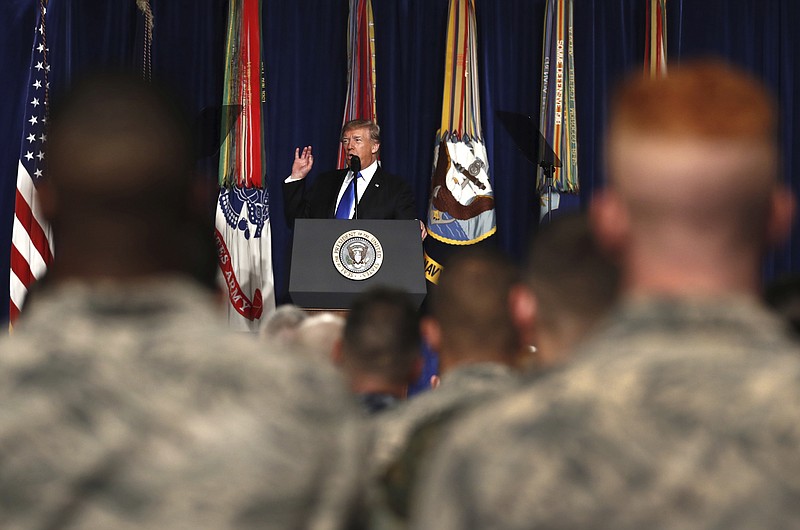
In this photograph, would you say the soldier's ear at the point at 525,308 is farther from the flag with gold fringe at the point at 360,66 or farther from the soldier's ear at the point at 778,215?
the flag with gold fringe at the point at 360,66

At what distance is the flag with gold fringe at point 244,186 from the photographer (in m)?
7.06

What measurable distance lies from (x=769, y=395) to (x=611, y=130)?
0.96ft

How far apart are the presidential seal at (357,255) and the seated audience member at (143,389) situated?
4.22m

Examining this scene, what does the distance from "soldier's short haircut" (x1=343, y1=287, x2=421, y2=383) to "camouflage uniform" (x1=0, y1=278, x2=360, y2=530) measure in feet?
3.18

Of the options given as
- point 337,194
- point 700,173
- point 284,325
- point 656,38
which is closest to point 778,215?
point 700,173

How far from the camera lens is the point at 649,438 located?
83 centimetres

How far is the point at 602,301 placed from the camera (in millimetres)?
1491

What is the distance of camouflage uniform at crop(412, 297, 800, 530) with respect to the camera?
32.0 inches

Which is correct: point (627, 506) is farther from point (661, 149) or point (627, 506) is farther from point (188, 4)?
point (188, 4)

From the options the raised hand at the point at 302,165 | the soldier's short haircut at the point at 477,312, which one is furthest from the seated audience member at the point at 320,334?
the raised hand at the point at 302,165

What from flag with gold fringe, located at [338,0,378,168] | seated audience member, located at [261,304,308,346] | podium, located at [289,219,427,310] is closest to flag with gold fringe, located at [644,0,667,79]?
flag with gold fringe, located at [338,0,378,168]

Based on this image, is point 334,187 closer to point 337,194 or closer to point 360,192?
point 337,194

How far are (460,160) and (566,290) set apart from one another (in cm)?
596

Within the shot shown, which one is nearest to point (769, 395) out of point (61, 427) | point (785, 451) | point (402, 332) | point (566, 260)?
point (785, 451)
